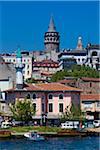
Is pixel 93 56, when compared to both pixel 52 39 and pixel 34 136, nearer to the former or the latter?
pixel 52 39

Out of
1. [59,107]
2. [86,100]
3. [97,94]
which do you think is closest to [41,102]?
[59,107]

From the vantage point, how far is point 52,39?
10019cm

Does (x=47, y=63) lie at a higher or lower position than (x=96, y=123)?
higher

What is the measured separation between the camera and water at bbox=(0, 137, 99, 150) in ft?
87.8

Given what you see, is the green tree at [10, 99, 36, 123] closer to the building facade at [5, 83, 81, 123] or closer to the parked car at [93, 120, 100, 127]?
the building facade at [5, 83, 81, 123]

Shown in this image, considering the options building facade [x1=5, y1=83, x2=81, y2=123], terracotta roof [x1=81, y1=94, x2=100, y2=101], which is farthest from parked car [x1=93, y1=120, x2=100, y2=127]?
terracotta roof [x1=81, y1=94, x2=100, y2=101]

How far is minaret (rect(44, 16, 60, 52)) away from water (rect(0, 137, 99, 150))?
225 ft

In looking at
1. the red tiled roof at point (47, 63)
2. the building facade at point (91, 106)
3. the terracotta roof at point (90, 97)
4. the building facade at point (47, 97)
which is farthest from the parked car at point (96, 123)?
the red tiled roof at point (47, 63)

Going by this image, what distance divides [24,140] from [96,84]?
1933cm

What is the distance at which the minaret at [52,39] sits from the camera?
329ft

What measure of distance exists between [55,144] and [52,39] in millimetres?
72384

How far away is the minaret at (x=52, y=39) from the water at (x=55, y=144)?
68.5m

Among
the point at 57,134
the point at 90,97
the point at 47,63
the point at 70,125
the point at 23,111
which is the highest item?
the point at 47,63

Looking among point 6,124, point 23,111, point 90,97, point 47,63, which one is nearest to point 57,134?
point 6,124
